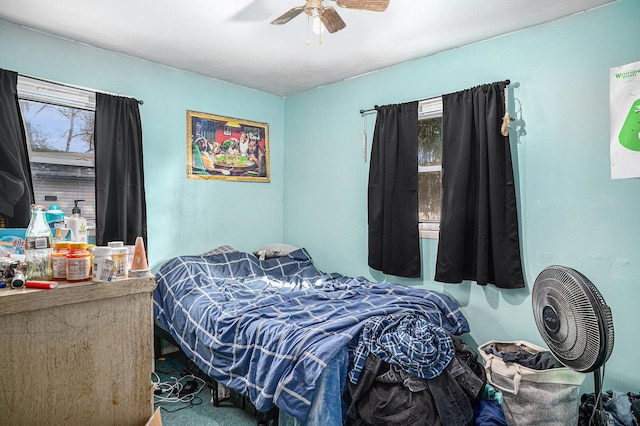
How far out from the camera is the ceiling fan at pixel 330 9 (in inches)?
72.2

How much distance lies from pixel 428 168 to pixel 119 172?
242 cm

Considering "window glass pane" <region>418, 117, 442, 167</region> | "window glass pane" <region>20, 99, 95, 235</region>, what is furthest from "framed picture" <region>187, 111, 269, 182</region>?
"window glass pane" <region>418, 117, 442, 167</region>

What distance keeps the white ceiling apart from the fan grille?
1622 mm

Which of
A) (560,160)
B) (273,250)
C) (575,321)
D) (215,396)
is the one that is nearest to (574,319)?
(575,321)

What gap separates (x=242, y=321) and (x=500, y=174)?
1.89 m

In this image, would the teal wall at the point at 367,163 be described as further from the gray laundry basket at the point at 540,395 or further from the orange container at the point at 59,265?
the orange container at the point at 59,265

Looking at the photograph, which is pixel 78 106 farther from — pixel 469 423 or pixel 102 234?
pixel 469 423

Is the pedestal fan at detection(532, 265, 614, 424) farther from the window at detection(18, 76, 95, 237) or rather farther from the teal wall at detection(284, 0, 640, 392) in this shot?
the window at detection(18, 76, 95, 237)

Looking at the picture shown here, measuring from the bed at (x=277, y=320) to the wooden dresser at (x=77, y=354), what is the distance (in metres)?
0.73

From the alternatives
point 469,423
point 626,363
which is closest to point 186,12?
point 469,423

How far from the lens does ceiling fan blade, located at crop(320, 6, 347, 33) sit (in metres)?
1.94

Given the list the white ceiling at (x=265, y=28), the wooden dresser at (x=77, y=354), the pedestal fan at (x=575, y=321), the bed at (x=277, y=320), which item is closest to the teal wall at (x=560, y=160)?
the white ceiling at (x=265, y=28)

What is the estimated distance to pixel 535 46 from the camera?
2422 mm

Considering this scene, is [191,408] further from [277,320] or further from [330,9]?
[330,9]
